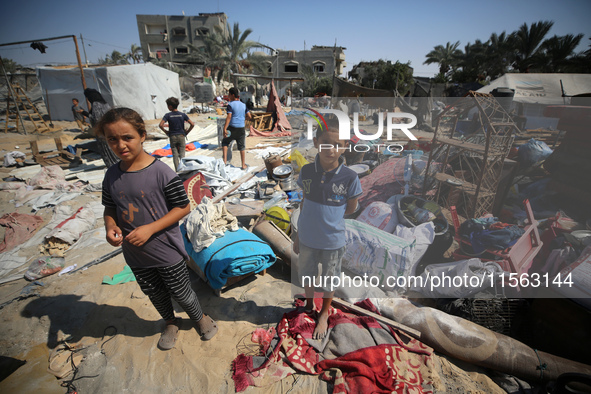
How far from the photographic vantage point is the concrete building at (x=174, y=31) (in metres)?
39.0

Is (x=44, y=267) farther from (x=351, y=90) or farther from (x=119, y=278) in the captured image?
(x=351, y=90)

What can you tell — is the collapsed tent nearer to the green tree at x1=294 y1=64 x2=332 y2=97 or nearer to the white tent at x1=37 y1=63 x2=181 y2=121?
the green tree at x1=294 y1=64 x2=332 y2=97

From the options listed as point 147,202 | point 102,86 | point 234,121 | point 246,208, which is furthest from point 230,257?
point 102,86

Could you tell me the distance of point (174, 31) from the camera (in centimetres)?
3944

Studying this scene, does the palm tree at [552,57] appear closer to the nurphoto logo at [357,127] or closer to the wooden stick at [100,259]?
the nurphoto logo at [357,127]

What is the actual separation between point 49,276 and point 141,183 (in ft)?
9.05

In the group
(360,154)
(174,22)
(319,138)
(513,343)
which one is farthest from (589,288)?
(174,22)

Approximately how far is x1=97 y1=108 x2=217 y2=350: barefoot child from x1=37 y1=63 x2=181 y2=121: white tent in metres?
15.6

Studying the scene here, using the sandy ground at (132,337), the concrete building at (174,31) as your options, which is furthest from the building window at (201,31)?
the sandy ground at (132,337)

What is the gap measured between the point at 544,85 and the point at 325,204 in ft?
51.7

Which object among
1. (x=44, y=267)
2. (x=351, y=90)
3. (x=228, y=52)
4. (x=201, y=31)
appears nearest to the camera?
(x=44, y=267)

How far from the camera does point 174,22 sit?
1540 inches

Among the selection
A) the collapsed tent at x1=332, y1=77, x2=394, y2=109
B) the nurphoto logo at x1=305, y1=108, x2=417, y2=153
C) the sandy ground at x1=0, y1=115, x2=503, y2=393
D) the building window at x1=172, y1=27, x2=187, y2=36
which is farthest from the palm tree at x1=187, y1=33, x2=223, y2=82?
the nurphoto logo at x1=305, y1=108, x2=417, y2=153

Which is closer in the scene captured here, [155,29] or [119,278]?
[119,278]
